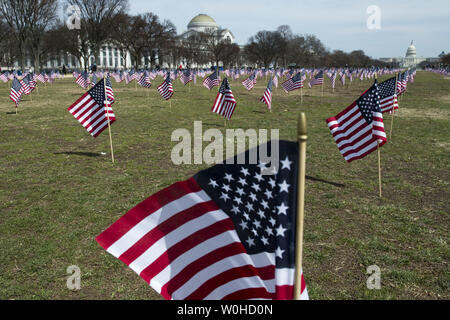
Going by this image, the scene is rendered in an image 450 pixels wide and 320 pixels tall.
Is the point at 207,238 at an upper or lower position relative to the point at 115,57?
lower

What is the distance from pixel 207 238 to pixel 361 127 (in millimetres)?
5123

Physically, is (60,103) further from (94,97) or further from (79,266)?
(79,266)

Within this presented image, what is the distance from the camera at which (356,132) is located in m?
7.04

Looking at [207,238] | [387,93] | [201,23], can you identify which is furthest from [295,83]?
[201,23]

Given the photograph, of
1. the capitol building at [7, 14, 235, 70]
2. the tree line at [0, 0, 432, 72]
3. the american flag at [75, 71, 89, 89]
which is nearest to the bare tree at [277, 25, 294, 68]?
the tree line at [0, 0, 432, 72]

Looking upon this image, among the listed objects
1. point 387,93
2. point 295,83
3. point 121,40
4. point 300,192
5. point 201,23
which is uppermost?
point 201,23

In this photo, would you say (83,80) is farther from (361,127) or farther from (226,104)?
(361,127)

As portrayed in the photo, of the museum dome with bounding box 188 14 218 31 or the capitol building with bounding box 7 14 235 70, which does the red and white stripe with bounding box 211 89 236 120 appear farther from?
the museum dome with bounding box 188 14 218 31

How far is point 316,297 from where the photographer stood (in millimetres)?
4219

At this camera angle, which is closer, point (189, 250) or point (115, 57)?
point (189, 250)

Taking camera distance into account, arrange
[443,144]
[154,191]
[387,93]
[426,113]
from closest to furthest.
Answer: [154,191] < [387,93] < [443,144] < [426,113]

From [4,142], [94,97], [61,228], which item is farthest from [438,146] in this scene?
[4,142]

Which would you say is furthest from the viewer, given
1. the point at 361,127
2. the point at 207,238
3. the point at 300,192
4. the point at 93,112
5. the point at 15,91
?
the point at 15,91
